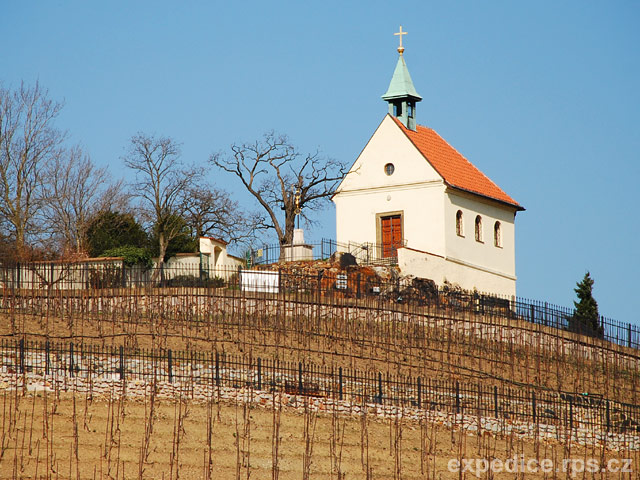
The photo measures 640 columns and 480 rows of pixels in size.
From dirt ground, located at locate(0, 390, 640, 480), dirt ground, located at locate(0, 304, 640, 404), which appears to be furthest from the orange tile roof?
dirt ground, located at locate(0, 390, 640, 480)

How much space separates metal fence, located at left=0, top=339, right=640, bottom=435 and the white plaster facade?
14.0 metres

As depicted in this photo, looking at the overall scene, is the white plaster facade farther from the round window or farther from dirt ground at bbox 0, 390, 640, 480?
dirt ground at bbox 0, 390, 640, 480

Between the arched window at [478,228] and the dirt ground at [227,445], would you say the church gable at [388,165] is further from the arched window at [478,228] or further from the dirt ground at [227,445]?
the dirt ground at [227,445]

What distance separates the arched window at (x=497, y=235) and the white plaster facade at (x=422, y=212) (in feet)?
0.29

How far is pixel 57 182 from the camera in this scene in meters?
45.2

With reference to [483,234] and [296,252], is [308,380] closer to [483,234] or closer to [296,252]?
[296,252]

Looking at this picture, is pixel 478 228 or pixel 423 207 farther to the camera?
pixel 478 228

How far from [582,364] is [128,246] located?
16706 millimetres

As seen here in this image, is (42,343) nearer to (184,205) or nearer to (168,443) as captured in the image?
(168,443)

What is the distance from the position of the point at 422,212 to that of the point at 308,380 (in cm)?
1824

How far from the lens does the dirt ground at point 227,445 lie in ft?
59.0

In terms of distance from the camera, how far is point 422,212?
40.6m

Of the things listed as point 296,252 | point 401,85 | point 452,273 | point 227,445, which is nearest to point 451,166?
point 401,85

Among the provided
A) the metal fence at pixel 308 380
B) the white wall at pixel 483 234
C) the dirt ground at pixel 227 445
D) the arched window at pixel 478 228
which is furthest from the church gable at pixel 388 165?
the dirt ground at pixel 227 445
